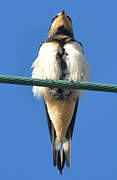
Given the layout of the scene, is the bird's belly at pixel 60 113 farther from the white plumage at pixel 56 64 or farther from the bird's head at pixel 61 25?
the bird's head at pixel 61 25

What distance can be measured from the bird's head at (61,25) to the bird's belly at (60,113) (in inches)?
50.2

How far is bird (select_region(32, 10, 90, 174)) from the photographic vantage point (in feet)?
20.5

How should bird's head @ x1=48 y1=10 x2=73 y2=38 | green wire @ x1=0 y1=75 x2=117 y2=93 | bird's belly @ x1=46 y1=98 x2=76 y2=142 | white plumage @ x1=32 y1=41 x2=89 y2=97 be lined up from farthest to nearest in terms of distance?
bird's head @ x1=48 y1=10 x2=73 y2=38 → bird's belly @ x1=46 y1=98 x2=76 y2=142 → white plumage @ x1=32 y1=41 x2=89 y2=97 → green wire @ x1=0 y1=75 x2=117 y2=93

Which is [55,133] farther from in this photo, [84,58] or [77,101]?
[84,58]

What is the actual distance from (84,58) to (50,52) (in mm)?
539

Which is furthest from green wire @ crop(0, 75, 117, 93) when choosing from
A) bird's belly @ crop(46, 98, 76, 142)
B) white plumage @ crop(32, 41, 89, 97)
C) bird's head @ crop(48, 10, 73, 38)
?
bird's head @ crop(48, 10, 73, 38)

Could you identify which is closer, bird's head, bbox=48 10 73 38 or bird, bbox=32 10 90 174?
bird, bbox=32 10 90 174

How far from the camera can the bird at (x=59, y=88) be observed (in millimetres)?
6246

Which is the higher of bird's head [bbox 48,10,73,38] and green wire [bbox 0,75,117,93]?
bird's head [bbox 48,10,73,38]

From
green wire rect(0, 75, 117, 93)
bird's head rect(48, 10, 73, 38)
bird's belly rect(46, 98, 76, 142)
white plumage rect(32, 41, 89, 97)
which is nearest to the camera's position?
green wire rect(0, 75, 117, 93)

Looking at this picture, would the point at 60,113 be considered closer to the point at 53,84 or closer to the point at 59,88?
the point at 59,88

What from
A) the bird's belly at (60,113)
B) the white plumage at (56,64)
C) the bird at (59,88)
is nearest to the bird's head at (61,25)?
the bird at (59,88)

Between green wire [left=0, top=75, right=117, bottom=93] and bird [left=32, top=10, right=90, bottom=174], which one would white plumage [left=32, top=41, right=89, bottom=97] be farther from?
green wire [left=0, top=75, right=117, bottom=93]

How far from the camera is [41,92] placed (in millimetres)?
6543
